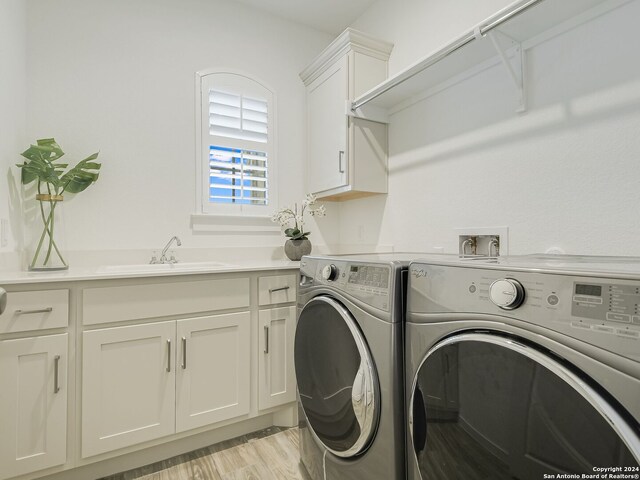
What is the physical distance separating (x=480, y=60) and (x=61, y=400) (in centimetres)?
235

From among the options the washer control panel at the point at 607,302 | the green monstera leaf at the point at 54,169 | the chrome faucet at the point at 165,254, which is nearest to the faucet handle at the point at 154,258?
the chrome faucet at the point at 165,254

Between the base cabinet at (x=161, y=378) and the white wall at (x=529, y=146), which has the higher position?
the white wall at (x=529, y=146)

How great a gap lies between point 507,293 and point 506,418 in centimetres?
26

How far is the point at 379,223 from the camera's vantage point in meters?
2.33

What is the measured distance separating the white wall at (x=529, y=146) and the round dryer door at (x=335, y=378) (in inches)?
34.2

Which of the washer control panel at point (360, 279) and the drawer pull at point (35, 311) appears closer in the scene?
the washer control panel at point (360, 279)

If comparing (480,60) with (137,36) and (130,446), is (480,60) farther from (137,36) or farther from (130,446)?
(130,446)

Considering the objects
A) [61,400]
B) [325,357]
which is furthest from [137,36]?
[325,357]

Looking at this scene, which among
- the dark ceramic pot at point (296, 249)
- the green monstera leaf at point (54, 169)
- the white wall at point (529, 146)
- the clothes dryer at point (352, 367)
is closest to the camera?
the clothes dryer at point (352, 367)

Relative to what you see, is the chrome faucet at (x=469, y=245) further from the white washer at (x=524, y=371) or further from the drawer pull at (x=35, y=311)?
the drawer pull at (x=35, y=311)

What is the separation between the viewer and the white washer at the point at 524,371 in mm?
570

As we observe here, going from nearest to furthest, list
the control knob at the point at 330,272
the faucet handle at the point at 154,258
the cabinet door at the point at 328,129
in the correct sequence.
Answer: the control knob at the point at 330,272
the faucet handle at the point at 154,258
the cabinet door at the point at 328,129

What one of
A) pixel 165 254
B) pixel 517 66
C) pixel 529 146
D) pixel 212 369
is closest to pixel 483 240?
pixel 529 146

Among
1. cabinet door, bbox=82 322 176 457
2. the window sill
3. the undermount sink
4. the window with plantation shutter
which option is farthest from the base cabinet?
the window with plantation shutter
